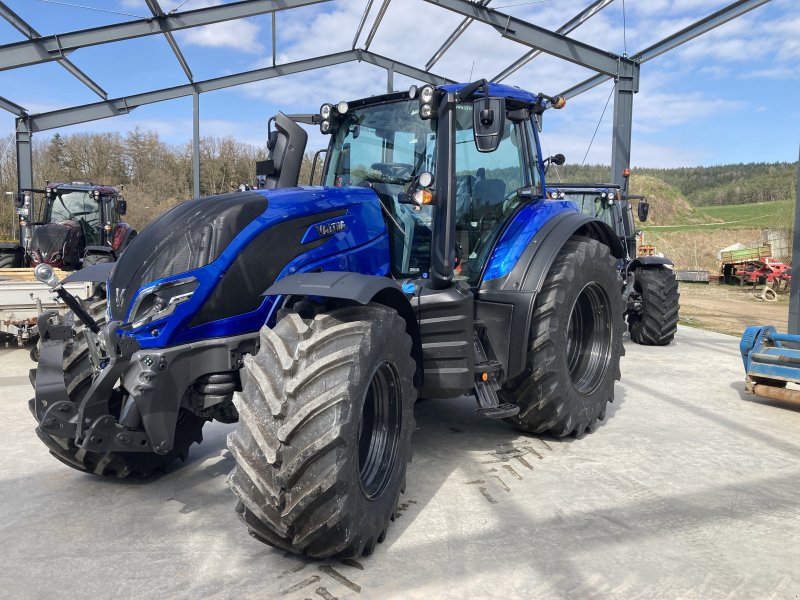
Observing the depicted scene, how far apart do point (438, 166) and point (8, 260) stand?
10.2m

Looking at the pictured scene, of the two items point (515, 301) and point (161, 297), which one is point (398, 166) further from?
point (161, 297)

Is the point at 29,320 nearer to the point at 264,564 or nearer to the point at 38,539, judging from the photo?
the point at 38,539

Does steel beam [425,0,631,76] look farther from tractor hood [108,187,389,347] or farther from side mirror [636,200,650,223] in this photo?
tractor hood [108,187,389,347]

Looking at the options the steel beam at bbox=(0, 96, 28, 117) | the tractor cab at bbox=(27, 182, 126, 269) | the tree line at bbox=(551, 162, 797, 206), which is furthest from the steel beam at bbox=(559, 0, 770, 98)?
the tree line at bbox=(551, 162, 797, 206)

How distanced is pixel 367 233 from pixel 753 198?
237ft

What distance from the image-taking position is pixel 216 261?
2859mm

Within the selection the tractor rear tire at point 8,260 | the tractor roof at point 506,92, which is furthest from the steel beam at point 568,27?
the tractor rear tire at point 8,260

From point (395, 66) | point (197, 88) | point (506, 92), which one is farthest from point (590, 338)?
point (197, 88)

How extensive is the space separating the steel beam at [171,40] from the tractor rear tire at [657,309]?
28.1ft

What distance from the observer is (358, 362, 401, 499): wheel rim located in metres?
2.95

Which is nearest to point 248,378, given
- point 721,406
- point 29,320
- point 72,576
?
point 72,576

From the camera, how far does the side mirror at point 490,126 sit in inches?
129

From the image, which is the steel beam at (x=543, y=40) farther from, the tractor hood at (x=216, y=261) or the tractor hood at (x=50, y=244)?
the tractor hood at (x=216, y=261)

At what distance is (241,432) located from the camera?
2441mm
